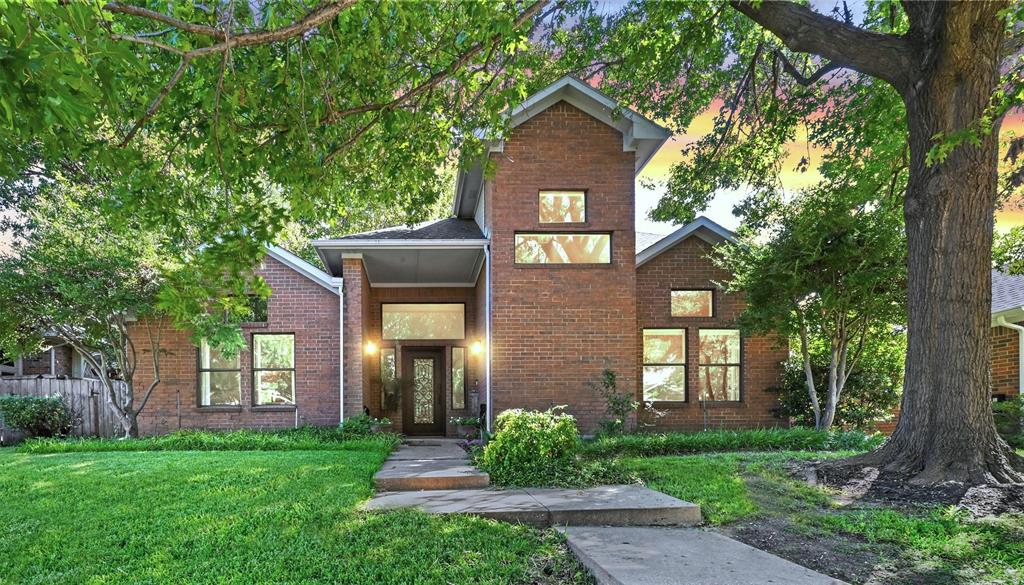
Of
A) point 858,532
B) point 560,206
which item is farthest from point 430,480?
point 560,206

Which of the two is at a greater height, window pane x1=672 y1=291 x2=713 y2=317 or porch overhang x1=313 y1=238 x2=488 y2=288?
porch overhang x1=313 y1=238 x2=488 y2=288

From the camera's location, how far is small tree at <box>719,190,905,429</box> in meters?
9.88

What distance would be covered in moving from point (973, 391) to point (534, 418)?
465 centimetres

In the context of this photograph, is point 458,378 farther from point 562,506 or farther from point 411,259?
point 562,506

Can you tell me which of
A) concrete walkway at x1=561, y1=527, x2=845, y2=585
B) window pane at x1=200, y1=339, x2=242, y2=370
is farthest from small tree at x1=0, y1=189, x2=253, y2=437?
concrete walkway at x1=561, y1=527, x2=845, y2=585

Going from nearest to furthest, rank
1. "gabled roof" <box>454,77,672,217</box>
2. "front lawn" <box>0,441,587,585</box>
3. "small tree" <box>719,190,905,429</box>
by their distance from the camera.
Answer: "front lawn" <box>0,441,587,585</box>
"small tree" <box>719,190,905,429</box>
"gabled roof" <box>454,77,672,217</box>

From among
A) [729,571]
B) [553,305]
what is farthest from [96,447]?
[729,571]

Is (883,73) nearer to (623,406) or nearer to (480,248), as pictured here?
(623,406)

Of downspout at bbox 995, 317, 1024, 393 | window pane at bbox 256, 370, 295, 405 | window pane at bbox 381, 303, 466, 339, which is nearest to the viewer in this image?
downspout at bbox 995, 317, 1024, 393

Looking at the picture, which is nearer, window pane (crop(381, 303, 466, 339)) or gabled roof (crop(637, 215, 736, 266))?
gabled roof (crop(637, 215, 736, 266))

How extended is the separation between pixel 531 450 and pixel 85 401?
1231cm

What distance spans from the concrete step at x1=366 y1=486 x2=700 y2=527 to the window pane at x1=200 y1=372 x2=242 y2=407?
26.7 ft

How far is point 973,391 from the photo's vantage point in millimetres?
5902

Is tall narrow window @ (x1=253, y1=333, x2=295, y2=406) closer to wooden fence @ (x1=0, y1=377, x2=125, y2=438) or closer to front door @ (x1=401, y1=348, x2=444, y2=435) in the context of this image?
front door @ (x1=401, y1=348, x2=444, y2=435)
